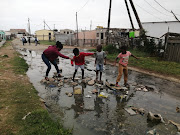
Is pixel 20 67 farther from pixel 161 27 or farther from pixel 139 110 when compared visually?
pixel 161 27

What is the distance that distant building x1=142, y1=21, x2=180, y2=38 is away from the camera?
17.8 meters

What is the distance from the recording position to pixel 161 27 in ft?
62.2

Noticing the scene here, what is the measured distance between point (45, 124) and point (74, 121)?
2.28 ft

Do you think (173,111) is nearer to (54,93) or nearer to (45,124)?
(45,124)

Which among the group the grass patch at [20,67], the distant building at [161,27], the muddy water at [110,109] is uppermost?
the distant building at [161,27]

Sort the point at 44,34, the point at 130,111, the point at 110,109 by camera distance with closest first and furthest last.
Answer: the point at 130,111 → the point at 110,109 → the point at 44,34

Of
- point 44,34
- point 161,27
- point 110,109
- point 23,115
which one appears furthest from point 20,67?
point 44,34

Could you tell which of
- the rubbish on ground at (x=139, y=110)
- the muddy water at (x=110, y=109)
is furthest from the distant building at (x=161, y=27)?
the rubbish on ground at (x=139, y=110)

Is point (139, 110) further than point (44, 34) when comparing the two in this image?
No

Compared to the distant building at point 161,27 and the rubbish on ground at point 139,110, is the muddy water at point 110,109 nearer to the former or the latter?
the rubbish on ground at point 139,110

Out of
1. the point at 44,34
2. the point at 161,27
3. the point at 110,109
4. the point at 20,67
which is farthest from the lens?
the point at 44,34

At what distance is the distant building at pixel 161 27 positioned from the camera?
17778mm

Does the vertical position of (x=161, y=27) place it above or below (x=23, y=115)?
above

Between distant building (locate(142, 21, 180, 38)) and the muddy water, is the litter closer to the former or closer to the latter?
the muddy water
